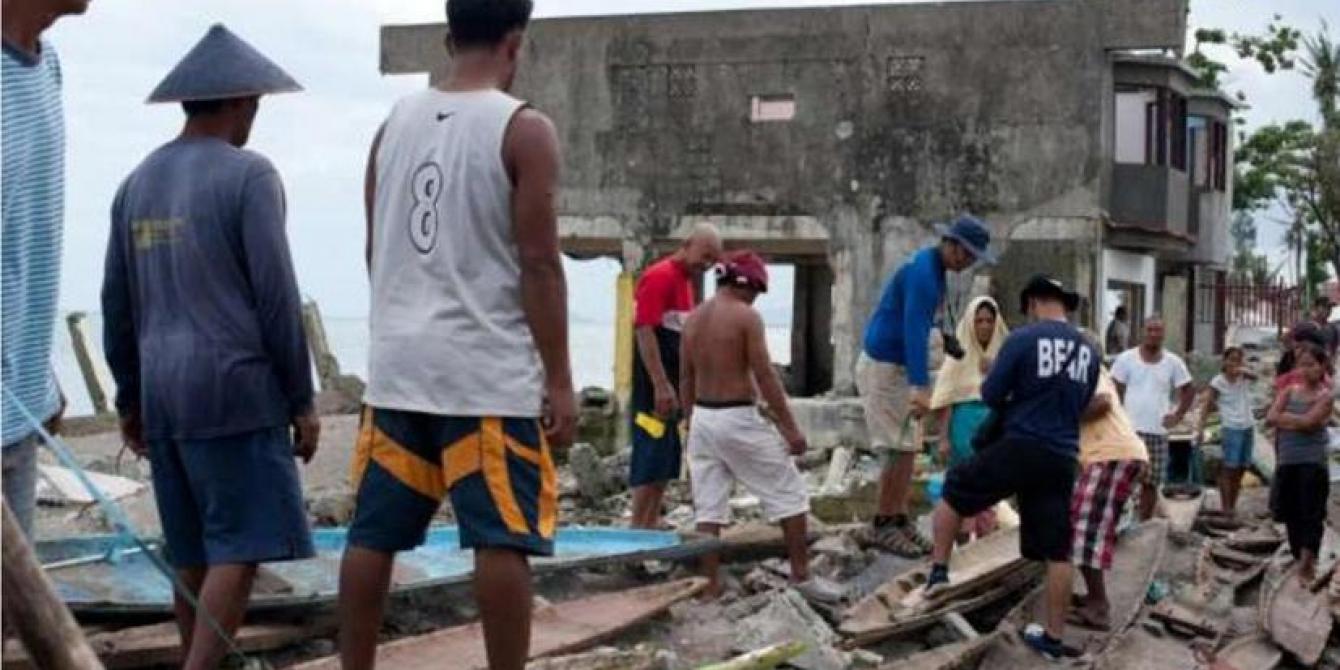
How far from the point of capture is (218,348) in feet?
15.9

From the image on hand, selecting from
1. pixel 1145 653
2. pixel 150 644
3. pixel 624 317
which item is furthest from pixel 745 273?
pixel 624 317

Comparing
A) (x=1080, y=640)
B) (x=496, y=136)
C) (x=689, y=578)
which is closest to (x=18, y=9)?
(x=496, y=136)

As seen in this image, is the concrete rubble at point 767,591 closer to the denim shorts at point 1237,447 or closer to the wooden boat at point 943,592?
the wooden boat at point 943,592

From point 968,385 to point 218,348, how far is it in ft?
21.1

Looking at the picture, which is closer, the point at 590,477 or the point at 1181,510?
the point at 1181,510

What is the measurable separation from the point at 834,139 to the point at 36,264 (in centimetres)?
2278

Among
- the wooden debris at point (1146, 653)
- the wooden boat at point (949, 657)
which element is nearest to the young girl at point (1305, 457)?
the wooden debris at point (1146, 653)

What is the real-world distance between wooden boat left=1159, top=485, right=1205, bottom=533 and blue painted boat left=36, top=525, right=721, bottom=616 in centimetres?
640

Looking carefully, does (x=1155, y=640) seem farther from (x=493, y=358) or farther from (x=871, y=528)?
(x=493, y=358)

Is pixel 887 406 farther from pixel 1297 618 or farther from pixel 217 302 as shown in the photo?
pixel 217 302

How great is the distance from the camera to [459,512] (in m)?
4.36

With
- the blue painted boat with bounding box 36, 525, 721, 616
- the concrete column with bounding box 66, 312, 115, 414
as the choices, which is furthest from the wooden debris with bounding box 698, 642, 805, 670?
the concrete column with bounding box 66, 312, 115, 414

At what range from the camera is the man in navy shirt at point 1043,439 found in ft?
27.7

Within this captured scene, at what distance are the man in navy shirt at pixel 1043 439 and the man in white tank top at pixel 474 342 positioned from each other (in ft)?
14.3
